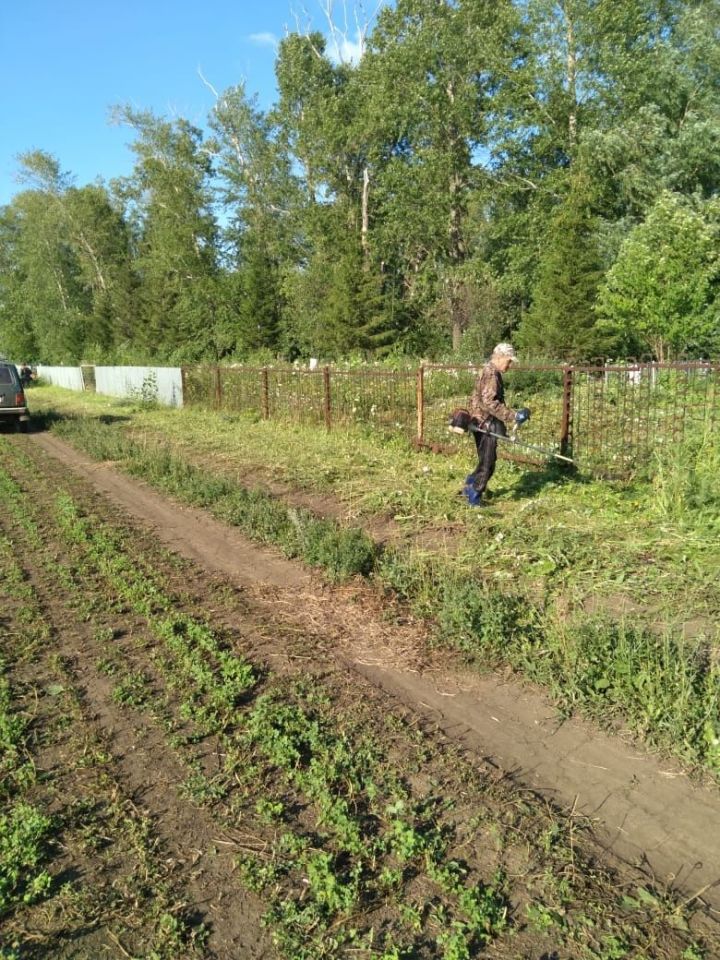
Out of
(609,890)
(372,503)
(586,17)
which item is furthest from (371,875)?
(586,17)

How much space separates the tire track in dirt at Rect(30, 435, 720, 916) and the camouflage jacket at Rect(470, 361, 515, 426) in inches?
Answer: 112

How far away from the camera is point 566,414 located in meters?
8.33

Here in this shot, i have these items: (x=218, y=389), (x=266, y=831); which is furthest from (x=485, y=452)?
(x=218, y=389)

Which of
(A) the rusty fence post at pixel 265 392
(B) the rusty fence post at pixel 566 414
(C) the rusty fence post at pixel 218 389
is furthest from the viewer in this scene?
(C) the rusty fence post at pixel 218 389

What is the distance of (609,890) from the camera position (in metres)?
2.30

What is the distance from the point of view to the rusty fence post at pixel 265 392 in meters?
15.2

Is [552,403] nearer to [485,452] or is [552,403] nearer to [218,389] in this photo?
[485,452]

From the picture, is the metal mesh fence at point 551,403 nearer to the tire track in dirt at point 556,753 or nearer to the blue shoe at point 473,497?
the blue shoe at point 473,497

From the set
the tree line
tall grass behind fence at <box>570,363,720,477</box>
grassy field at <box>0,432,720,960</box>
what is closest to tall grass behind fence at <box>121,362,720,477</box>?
tall grass behind fence at <box>570,363,720,477</box>

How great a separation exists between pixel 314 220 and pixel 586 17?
15837 mm

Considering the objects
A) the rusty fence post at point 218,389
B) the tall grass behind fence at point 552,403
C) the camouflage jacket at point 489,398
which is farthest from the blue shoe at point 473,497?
the rusty fence post at point 218,389

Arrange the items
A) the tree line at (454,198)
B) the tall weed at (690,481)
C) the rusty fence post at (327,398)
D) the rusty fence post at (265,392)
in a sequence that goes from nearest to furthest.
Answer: the tall weed at (690,481), the rusty fence post at (327,398), the rusty fence post at (265,392), the tree line at (454,198)

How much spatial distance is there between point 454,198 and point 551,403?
84.7 feet

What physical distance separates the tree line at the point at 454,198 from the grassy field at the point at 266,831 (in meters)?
16.8
